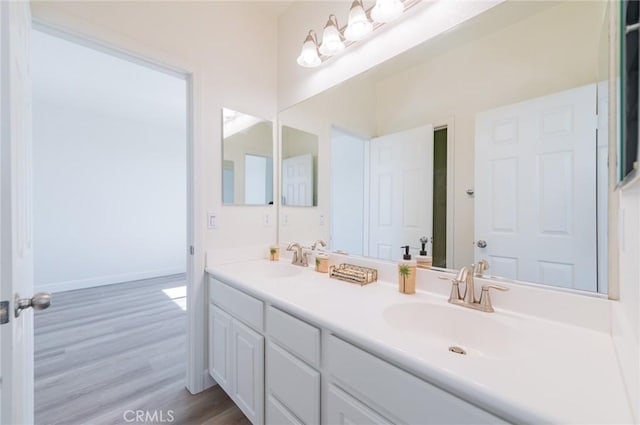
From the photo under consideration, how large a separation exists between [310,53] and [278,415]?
198 centimetres

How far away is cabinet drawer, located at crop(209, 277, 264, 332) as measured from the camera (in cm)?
126

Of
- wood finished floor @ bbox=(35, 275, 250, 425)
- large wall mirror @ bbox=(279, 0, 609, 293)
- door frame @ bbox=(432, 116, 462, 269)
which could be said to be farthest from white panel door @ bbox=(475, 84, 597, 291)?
wood finished floor @ bbox=(35, 275, 250, 425)

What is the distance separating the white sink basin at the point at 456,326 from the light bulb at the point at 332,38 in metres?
1.47

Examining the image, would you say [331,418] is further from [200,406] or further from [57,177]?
[57,177]

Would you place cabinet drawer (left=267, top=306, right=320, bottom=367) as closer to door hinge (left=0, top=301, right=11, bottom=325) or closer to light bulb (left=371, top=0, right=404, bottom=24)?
door hinge (left=0, top=301, right=11, bottom=325)

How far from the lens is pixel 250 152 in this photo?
2.00m

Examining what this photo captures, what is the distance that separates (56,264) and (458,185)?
499cm

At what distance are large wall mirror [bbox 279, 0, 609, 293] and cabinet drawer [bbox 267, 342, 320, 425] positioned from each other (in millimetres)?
715

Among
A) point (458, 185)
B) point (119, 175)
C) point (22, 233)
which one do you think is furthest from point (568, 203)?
point (119, 175)

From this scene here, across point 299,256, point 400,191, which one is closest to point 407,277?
point 400,191

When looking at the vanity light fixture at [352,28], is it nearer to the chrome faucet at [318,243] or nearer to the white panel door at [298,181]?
the white panel door at [298,181]

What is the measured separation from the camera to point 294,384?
3.43 ft

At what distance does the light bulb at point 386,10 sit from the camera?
127 centimetres

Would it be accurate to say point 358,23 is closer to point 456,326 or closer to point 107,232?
point 456,326
